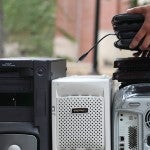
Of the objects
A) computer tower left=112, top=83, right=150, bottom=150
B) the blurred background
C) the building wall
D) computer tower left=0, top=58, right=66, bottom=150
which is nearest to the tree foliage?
the blurred background

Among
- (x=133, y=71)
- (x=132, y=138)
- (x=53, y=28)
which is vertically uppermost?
(x=53, y=28)

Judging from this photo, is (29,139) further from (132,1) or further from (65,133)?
(132,1)

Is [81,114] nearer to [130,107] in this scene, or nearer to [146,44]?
[130,107]

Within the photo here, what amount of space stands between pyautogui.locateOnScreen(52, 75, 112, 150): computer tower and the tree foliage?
5.20 metres

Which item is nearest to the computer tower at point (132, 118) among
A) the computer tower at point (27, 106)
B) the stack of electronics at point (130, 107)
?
the stack of electronics at point (130, 107)

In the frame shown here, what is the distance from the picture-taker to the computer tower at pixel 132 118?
1.53 metres

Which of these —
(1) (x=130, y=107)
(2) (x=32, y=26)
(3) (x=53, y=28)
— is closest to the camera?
(1) (x=130, y=107)

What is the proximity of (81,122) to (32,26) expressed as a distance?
6279 millimetres

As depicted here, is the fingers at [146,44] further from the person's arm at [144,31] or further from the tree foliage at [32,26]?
the tree foliage at [32,26]

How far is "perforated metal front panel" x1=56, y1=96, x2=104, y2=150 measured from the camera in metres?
1.54

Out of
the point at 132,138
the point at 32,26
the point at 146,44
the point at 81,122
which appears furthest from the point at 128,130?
the point at 32,26

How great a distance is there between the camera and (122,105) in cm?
154

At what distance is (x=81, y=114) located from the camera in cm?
155

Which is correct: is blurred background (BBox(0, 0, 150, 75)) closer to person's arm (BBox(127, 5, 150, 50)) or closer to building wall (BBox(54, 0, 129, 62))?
building wall (BBox(54, 0, 129, 62))
